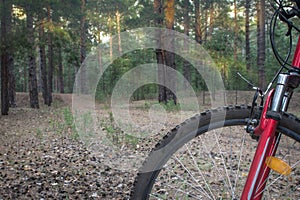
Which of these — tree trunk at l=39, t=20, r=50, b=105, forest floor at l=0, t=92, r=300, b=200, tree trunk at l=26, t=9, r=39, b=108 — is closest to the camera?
forest floor at l=0, t=92, r=300, b=200

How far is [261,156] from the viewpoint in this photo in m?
1.11

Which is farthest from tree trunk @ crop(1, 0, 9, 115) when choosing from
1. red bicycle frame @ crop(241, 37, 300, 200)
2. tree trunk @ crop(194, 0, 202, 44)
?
tree trunk @ crop(194, 0, 202, 44)

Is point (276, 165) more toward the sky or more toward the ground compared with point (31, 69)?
more toward the ground

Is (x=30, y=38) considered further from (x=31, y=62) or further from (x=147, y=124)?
(x=147, y=124)

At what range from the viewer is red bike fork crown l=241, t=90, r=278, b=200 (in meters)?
1.11

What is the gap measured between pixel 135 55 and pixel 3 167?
14463mm

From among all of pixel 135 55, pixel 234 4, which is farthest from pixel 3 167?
pixel 234 4

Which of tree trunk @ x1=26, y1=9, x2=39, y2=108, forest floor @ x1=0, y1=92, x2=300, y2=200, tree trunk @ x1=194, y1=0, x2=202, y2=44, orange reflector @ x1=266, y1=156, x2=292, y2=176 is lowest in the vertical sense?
forest floor @ x1=0, y1=92, x2=300, y2=200

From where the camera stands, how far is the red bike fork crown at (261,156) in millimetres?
1109

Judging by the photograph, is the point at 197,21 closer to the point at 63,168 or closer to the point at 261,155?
the point at 63,168

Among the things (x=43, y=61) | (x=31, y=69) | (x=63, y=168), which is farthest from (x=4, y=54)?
(x=63, y=168)

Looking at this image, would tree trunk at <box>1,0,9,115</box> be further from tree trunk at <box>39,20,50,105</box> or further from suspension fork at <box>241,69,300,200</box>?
suspension fork at <box>241,69,300,200</box>

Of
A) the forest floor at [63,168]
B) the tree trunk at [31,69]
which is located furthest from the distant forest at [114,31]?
the forest floor at [63,168]

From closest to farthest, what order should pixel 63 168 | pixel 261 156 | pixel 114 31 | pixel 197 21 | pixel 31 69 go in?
1. pixel 261 156
2. pixel 63 168
3. pixel 31 69
4. pixel 197 21
5. pixel 114 31
